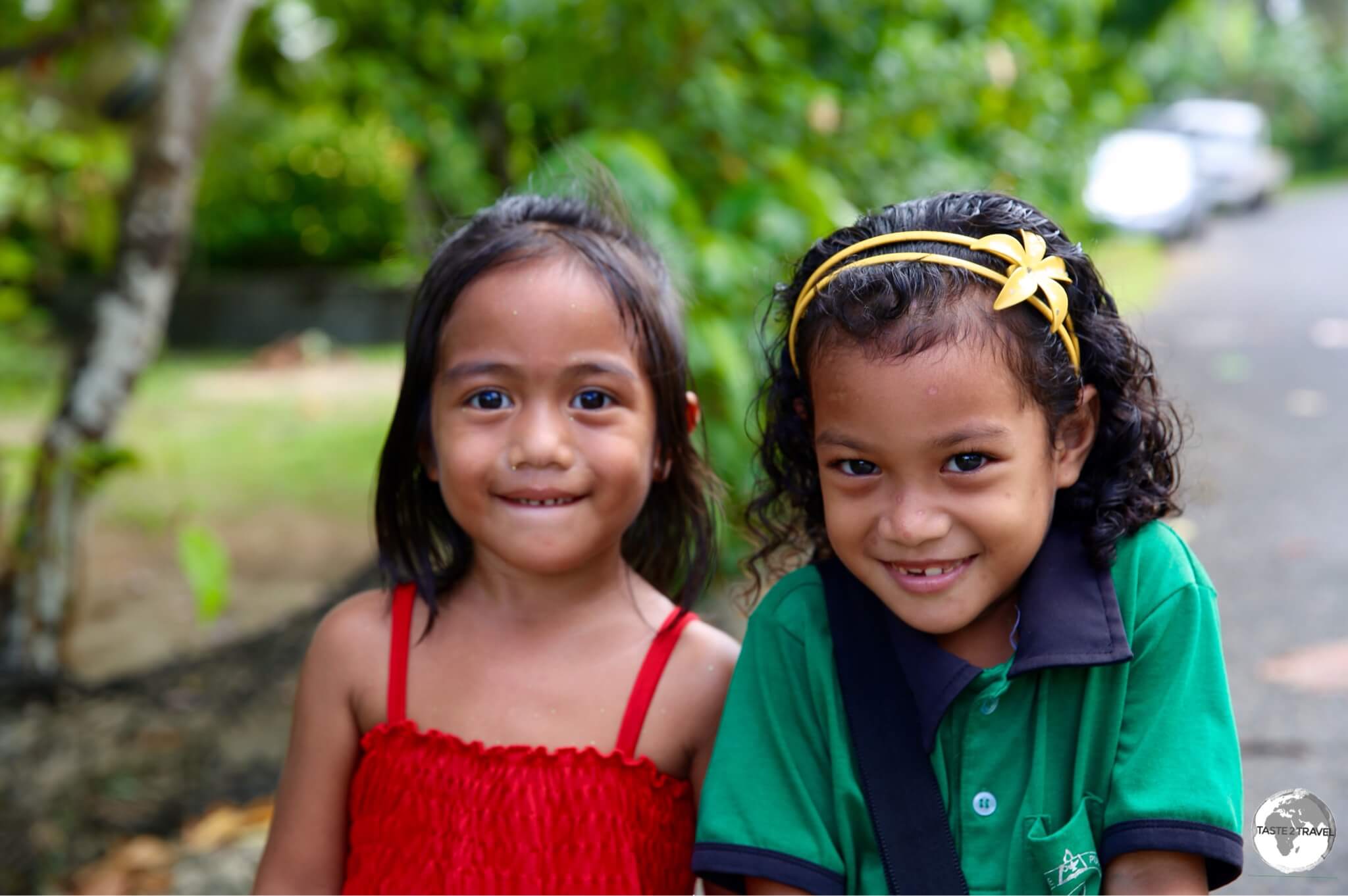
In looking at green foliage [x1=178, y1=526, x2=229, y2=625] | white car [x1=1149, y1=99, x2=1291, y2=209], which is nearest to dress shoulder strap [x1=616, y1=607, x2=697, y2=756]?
green foliage [x1=178, y1=526, x2=229, y2=625]

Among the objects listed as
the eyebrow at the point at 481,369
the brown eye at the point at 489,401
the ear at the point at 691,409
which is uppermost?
the ear at the point at 691,409

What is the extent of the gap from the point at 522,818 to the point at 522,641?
24cm

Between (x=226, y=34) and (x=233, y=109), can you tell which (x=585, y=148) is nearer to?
(x=226, y=34)

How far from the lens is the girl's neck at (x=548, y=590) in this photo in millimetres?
1754

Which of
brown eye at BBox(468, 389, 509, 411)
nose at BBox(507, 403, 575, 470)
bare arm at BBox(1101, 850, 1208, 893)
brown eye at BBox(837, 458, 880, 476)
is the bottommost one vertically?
bare arm at BBox(1101, 850, 1208, 893)

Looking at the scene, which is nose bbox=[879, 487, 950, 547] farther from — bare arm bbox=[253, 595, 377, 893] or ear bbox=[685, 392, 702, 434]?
bare arm bbox=[253, 595, 377, 893]

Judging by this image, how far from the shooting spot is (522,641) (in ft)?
5.68

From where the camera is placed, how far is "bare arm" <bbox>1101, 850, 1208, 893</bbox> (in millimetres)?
1315

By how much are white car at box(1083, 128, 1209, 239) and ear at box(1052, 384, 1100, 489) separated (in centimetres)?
1157

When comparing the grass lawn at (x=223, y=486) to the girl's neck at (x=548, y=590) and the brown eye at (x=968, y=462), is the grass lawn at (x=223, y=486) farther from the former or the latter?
the brown eye at (x=968, y=462)

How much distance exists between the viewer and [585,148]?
262 cm

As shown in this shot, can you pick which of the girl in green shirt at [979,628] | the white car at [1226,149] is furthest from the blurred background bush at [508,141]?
the white car at [1226,149]

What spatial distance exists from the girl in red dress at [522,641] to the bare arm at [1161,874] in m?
0.54

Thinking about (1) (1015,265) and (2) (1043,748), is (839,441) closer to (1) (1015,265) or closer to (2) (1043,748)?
(1) (1015,265)
